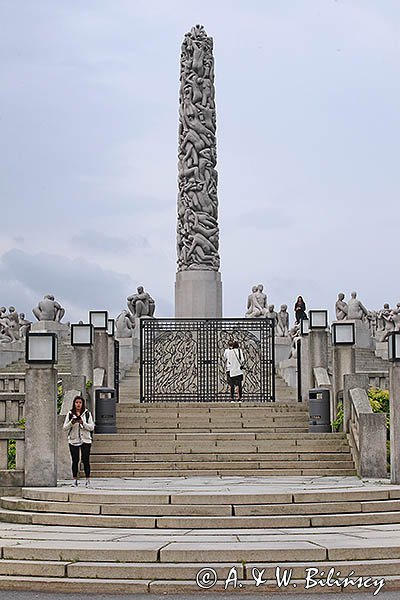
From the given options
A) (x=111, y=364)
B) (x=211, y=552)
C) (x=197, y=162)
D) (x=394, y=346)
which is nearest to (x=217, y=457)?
(x=394, y=346)

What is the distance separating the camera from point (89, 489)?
59.9 feet

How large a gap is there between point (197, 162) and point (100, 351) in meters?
15.7

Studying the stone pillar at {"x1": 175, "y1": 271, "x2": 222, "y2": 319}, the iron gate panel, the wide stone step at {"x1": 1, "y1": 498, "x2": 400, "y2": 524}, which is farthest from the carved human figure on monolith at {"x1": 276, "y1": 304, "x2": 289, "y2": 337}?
the wide stone step at {"x1": 1, "y1": 498, "x2": 400, "y2": 524}

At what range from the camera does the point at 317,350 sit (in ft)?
91.3

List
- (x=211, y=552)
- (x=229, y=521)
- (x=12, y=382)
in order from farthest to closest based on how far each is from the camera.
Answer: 1. (x=12, y=382)
2. (x=229, y=521)
3. (x=211, y=552)

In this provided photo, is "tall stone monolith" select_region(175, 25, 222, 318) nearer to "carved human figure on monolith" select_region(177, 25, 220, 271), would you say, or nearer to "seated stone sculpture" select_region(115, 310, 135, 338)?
"carved human figure on monolith" select_region(177, 25, 220, 271)

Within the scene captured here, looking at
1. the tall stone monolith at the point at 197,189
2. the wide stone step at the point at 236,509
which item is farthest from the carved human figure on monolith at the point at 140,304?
the wide stone step at the point at 236,509

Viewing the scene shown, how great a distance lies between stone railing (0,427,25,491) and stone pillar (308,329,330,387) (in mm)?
9337

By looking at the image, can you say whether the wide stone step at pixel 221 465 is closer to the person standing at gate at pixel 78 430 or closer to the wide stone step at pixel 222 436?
the wide stone step at pixel 222 436

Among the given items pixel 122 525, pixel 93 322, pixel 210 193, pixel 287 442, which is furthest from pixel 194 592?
pixel 210 193

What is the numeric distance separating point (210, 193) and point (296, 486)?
2523 centimetres

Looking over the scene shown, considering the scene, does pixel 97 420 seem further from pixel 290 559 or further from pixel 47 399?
pixel 290 559

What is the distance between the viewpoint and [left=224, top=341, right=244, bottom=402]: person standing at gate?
2847 centimetres

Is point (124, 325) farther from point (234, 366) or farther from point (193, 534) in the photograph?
point (193, 534)
